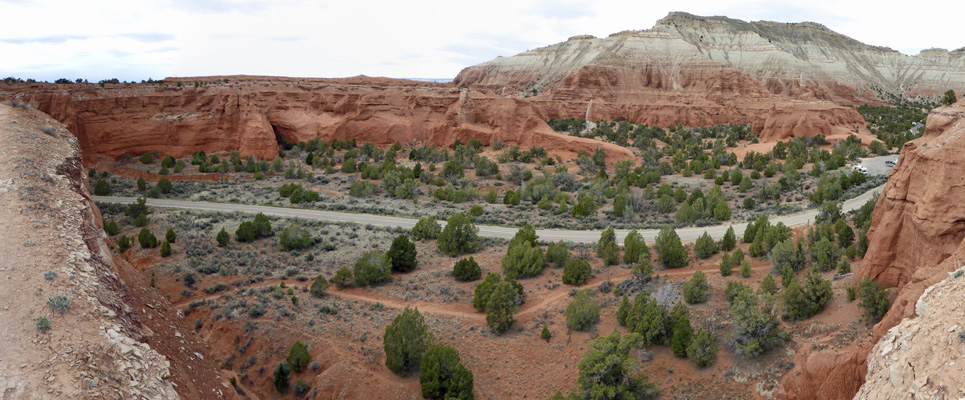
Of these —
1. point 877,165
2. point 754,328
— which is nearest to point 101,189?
point 754,328

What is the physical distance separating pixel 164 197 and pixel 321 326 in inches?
868

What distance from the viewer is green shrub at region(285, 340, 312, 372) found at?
17.0 metres

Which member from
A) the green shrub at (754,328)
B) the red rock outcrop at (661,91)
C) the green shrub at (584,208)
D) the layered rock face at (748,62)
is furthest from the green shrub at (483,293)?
the layered rock face at (748,62)

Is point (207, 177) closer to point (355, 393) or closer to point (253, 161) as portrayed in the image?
point (253, 161)

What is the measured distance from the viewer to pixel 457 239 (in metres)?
25.8

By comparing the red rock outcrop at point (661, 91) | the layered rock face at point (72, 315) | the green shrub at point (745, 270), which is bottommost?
the green shrub at point (745, 270)

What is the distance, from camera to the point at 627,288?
69.1 ft

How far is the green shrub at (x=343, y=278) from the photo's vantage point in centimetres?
2158

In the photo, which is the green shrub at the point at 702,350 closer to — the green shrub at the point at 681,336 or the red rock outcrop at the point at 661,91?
the green shrub at the point at 681,336

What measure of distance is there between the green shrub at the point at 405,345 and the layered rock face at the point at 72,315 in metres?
4.80

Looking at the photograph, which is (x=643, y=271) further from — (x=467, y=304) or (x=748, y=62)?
(x=748, y=62)

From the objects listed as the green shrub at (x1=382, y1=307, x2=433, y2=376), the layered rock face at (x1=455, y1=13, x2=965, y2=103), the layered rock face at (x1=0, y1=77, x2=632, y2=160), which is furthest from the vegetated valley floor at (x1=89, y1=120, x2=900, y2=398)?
the layered rock face at (x1=455, y1=13, x2=965, y2=103)

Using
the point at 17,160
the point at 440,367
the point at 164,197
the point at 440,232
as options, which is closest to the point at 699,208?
the point at 440,232

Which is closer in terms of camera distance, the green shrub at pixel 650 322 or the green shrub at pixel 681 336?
the green shrub at pixel 681 336
